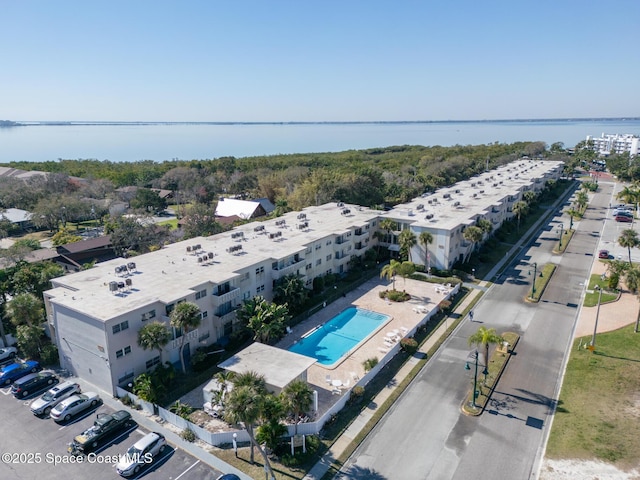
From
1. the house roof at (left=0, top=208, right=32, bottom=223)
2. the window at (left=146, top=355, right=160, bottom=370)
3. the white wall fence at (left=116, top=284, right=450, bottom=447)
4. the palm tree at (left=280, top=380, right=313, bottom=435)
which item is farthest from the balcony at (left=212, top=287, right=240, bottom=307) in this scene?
the house roof at (left=0, top=208, right=32, bottom=223)

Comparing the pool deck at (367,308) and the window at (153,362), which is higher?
the window at (153,362)

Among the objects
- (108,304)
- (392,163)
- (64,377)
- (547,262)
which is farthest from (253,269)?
(392,163)

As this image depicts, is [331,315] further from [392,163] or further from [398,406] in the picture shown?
[392,163]

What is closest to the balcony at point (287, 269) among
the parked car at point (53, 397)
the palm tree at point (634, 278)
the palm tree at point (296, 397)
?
the palm tree at point (296, 397)

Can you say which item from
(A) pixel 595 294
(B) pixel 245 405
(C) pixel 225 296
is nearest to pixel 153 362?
(C) pixel 225 296

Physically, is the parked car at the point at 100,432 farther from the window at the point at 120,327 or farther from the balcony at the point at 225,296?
the balcony at the point at 225,296

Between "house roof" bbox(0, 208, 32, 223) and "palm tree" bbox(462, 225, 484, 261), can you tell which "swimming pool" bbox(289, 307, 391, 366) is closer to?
"palm tree" bbox(462, 225, 484, 261)
